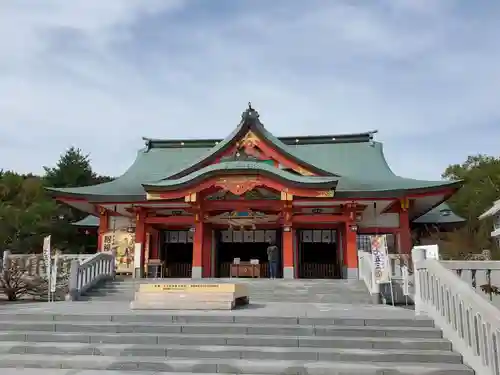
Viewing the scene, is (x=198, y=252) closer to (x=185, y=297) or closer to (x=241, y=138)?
(x=241, y=138)

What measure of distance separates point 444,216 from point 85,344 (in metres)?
20.3

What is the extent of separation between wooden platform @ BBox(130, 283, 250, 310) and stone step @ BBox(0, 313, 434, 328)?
1.00m

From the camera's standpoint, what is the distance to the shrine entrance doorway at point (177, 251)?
21.5 metres

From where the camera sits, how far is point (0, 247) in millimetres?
24172

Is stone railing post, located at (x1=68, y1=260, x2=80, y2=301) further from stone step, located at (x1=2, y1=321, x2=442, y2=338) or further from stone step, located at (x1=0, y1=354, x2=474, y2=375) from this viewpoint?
stone step, located at (x1=0, y1=354, x2=474, y2=375)

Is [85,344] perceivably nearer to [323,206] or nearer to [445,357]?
[445,357]

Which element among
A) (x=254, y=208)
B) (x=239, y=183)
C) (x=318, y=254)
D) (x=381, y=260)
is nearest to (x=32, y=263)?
(x=239, y=183)

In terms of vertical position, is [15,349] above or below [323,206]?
below

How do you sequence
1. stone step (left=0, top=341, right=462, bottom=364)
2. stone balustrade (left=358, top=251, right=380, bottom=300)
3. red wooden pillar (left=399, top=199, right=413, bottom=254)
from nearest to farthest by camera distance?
stone step (left=0, top=341, right=462, bottom=364), stone balustrade (left=358, top=251, right=380, bottom=300), red wooden pillar (left=399, top=199, right=413, bottom=254)

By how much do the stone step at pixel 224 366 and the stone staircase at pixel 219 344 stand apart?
0.01 m

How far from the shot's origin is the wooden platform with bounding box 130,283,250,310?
9469mm

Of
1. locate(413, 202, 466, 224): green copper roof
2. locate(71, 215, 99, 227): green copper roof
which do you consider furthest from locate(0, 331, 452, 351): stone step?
locate(71, 215, 99, 227): green copper roof

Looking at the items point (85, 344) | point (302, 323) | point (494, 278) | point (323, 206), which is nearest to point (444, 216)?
point (323, 206)

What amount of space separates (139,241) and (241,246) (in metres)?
4.86
